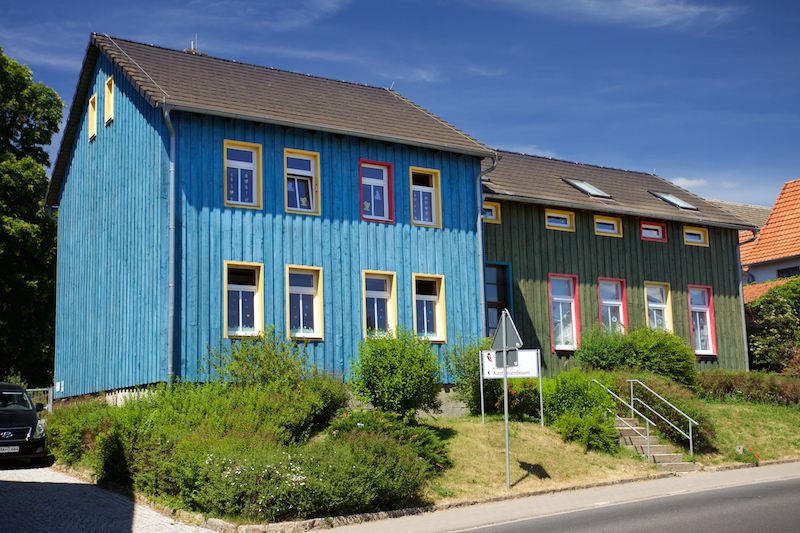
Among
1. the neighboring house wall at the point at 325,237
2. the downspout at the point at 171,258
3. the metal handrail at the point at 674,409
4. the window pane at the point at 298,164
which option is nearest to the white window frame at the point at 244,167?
the neighboring house wall at the point at 325,237

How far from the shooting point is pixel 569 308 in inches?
920

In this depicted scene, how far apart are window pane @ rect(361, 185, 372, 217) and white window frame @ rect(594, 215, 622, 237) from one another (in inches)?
339

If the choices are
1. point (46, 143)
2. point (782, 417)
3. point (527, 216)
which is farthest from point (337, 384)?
point (46, 143)

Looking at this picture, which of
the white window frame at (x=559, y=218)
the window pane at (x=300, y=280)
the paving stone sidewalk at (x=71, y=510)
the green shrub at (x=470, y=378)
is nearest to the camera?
the paving stone sidewalk at (x=71, y=510)

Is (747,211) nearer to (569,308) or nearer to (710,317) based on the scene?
(710,317)

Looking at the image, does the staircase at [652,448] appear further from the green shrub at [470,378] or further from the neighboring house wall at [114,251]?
the neighboring house wall at [114,251]

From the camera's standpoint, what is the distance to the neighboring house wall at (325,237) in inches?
645

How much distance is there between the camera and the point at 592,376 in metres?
18.5

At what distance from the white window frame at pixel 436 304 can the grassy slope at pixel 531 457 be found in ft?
7.64

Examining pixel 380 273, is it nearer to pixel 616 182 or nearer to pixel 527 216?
pixel 527 216

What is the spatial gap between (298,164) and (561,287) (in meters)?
9.34

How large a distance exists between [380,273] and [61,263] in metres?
10.9

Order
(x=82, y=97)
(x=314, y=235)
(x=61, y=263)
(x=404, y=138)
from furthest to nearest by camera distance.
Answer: (x=61, y=263), (x=82, y=97), (x=404, y=138), (x=314, y=235)

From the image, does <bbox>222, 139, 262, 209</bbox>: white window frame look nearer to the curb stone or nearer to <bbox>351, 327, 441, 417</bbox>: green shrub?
<bbox>351, 327, 441, 417</bbox>: green shrub
